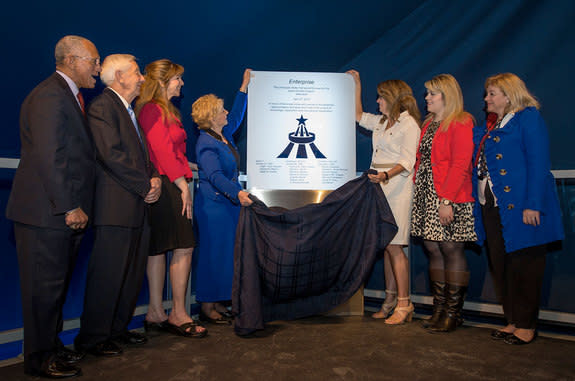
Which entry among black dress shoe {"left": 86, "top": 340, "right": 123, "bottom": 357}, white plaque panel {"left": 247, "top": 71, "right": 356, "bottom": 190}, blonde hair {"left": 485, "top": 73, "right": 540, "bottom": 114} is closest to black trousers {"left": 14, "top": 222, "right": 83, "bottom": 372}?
black dress shoe {"left": 86, "top": 340, "right": 123, "bottom": 357}

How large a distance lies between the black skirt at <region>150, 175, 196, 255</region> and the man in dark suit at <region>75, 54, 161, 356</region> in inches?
9.0

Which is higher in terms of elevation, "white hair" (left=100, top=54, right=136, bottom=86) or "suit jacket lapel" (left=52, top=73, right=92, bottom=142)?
"white hair" (left=100, top=54, right=136, bottom=86)

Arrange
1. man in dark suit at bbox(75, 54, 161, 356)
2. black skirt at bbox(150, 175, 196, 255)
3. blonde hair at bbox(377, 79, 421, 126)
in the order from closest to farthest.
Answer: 1. man in dark suit at bbox(75, 54, 161, 356)
2. black skirt at bbox(150, 175, 196, 255)
3. blonde hair at bbox(377, 79, 421, 126)

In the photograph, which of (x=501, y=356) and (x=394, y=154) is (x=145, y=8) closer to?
(x=394, y=154)

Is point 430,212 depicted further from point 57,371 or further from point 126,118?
point 57,371

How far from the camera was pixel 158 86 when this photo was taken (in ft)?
8.48

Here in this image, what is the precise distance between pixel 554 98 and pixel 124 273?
3175 mm

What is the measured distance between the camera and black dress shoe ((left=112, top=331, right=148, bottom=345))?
2398 mm

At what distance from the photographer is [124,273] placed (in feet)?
7.16

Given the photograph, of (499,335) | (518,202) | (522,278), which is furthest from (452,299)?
(518,202)

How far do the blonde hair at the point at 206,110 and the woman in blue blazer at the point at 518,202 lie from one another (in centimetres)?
182

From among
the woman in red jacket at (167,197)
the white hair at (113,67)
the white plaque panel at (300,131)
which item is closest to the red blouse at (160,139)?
the woman in red jacket at (167,197)

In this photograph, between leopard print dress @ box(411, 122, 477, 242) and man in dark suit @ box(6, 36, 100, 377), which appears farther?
leopard print dress @ box(411, 122, 477, 242)

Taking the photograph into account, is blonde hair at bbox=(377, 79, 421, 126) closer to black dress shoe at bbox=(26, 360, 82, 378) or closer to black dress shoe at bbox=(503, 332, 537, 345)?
A: black dress shoe at bbox=(503, 332, 537, 345)
